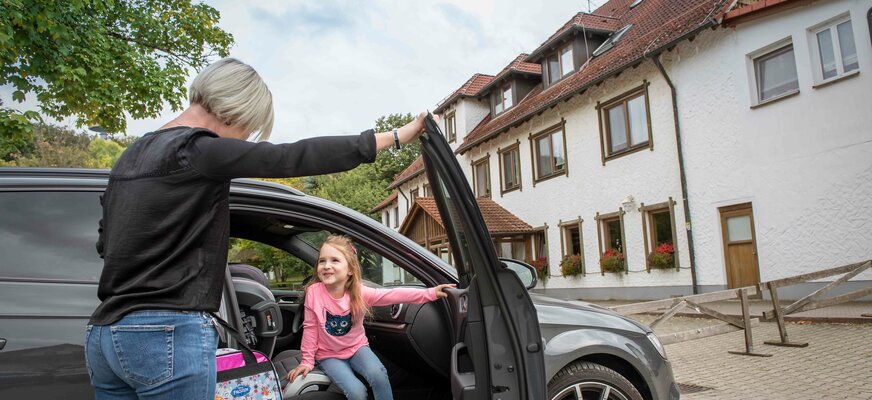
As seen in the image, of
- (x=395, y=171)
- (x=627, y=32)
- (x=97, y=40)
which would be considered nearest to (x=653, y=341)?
(x=97, y=40)

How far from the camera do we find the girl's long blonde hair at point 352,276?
10.4ft

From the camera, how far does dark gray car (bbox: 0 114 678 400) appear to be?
7.10ft

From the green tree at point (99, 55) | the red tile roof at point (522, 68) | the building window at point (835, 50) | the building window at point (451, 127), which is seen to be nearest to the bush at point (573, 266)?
the red tile roof at point (522, 68)

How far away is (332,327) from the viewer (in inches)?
124

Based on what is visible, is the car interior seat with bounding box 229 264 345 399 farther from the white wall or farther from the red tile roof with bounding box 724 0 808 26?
the red tile roof with bounding box 724 0 808 26

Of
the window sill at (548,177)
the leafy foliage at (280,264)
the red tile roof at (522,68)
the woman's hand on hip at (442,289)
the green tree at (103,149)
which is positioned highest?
the green tree at (103,149)

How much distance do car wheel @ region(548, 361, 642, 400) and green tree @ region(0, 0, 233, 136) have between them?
7301 millimetres

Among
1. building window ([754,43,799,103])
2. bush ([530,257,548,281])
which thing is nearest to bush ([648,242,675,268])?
building window ([754,43,799,103])

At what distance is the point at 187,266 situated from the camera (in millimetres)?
1599

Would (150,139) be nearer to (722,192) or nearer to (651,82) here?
(722,192)

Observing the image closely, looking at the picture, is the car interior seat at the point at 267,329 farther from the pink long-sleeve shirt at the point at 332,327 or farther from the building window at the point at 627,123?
the building window at the point at 627,123

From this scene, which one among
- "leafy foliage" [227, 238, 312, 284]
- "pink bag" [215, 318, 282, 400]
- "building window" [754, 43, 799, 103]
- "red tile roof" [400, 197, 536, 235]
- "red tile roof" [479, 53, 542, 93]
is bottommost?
"pink bag" [215, 318, 282, 400]

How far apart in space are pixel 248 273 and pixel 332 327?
78 centimetres

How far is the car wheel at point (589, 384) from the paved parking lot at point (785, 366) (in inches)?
124
